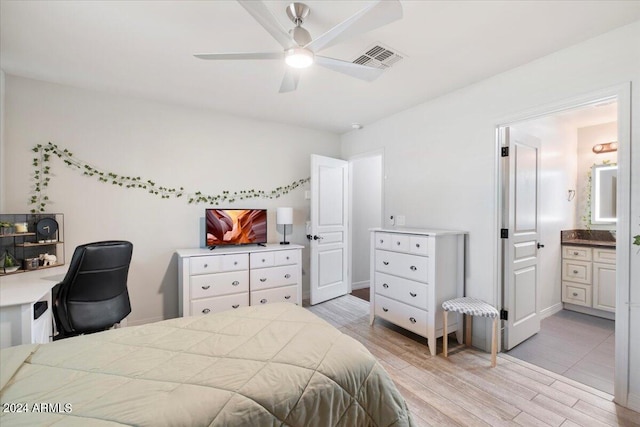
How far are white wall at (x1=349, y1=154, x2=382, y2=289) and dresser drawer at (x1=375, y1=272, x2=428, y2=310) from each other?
5.61 ft

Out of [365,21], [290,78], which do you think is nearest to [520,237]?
[365,21]

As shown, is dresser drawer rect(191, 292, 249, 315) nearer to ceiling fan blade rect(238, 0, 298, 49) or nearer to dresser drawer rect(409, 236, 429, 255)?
dresser drawer rect(409, 236, 429, 255)

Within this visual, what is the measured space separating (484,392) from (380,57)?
2694 millimetres

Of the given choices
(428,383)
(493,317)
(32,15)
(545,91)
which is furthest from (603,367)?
(32,15)

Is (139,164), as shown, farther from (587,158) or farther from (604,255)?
(587,158)

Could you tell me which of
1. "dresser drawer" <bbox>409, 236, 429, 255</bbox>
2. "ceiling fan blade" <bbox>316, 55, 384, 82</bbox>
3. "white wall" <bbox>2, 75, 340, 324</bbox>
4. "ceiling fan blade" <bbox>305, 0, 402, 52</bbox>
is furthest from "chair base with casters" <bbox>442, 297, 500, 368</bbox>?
"white wall" <bbox>2, 75, 340, 324</bbox>

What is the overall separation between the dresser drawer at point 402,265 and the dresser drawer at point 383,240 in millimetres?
66

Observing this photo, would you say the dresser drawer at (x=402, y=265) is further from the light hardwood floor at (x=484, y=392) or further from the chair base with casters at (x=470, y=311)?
the light hardwood floor at (x=484, y=392)

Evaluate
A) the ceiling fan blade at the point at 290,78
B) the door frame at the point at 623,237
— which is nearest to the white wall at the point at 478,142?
the door frame at the point at 623,237

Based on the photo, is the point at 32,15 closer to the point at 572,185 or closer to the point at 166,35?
the point at 166,35

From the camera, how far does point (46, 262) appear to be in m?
2.59

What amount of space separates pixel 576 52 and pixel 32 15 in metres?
3.80

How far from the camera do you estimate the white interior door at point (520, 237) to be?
104 inches

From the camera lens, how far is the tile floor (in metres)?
2.28
